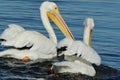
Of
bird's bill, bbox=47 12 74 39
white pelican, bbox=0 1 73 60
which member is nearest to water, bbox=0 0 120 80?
white pelican, bbox=0 1 73 60

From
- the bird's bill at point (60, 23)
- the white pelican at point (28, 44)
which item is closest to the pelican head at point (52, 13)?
the bird's bill at point (60, 23)

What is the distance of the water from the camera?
13.4m

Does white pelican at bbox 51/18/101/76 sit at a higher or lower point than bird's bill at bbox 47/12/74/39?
lower

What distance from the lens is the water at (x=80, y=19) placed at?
43.9 ft

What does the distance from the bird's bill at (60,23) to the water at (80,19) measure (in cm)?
84

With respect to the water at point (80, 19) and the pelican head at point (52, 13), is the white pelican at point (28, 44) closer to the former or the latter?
the water at point (80, 19)

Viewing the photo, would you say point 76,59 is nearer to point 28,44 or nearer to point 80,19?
point 28,44

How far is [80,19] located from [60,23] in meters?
2.99

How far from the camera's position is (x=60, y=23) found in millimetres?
13984

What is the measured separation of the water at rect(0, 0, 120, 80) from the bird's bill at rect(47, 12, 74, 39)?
2.77ft

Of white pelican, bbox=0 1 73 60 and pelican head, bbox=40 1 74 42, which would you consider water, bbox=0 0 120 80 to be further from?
pelican head, bbox=40 1 74 42

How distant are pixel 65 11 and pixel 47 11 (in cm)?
379

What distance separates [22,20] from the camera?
54.1ft

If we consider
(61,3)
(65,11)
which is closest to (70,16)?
(65,11)
